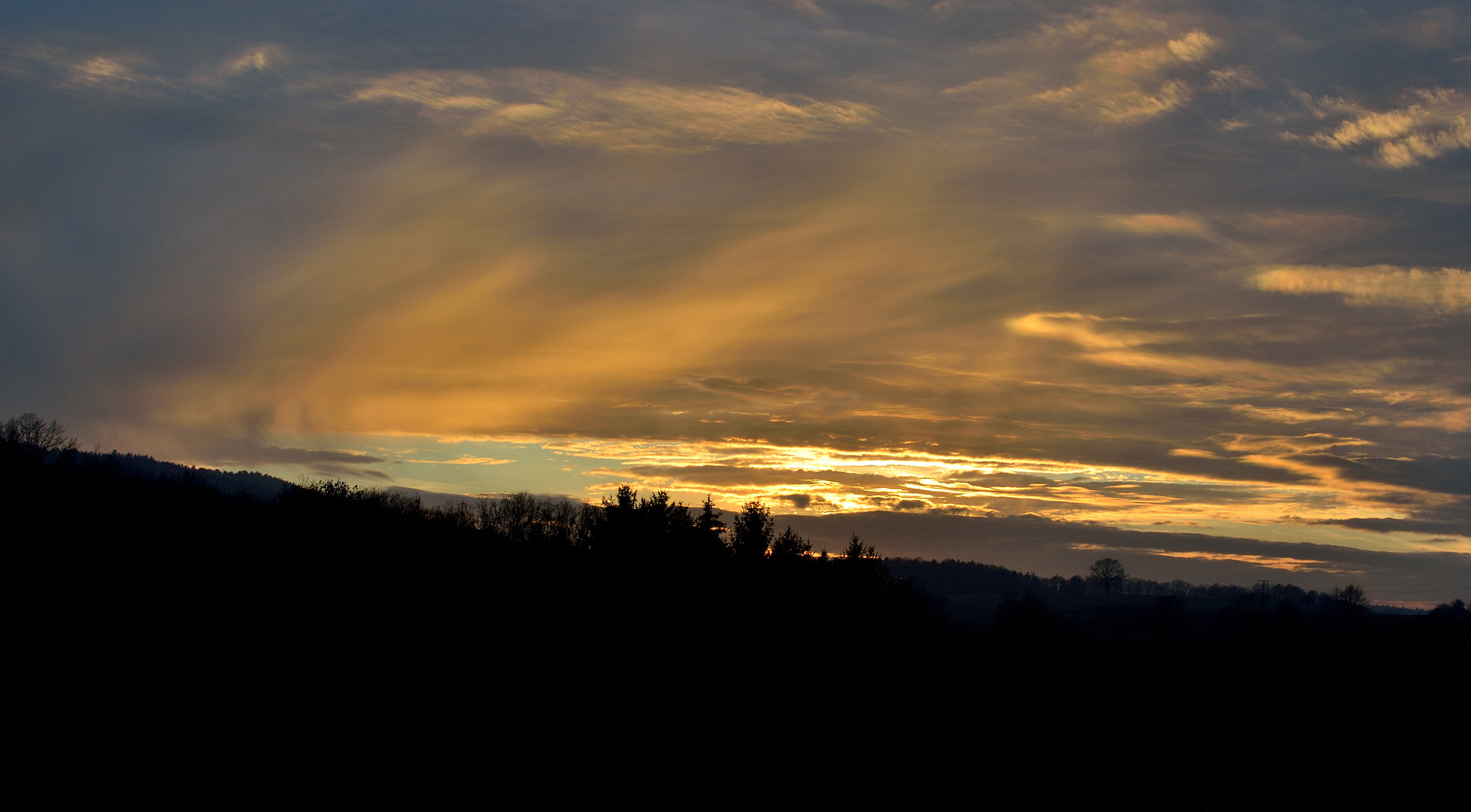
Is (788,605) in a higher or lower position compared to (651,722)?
higher

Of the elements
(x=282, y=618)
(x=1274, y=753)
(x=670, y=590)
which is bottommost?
(x=1274, y=753)

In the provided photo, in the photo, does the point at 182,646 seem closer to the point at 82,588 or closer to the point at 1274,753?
the point at 82,588

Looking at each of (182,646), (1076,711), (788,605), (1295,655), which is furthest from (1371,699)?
(182,646)

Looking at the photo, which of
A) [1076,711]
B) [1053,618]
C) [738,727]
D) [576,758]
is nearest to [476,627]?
[738,727]

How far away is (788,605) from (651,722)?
8.12m

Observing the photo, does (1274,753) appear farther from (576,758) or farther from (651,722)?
(576,758)

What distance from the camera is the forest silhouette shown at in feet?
126

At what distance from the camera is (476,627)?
4909 cm

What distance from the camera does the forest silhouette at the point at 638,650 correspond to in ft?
126

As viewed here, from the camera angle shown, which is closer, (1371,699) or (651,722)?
(651,722)

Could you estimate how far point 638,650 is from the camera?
139 feet

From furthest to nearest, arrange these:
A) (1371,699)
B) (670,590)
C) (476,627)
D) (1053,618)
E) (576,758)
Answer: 1. (1053,618)
2. (1371,699)
3. (476,627)
4. (670,590)
5. (576,758)

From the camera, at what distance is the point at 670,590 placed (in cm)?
4247

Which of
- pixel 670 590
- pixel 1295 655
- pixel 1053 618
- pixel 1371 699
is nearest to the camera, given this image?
pixel 670 590
